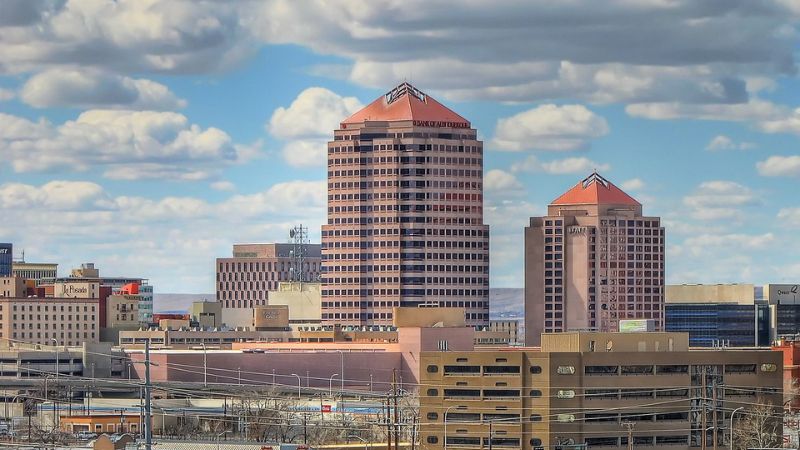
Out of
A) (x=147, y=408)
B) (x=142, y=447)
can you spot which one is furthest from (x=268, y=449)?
(x=147, y=408)

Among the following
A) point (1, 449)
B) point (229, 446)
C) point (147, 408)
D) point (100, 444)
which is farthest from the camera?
point (229, 446)

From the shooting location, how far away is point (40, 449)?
134125 mm

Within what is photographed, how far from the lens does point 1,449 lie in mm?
137000

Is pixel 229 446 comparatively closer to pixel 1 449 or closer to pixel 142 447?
pixel 142 447

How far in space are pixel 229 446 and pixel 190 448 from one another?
3030 millimetres

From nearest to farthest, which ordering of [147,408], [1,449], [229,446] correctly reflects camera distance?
[147,408]
[1,449]
[229,446]

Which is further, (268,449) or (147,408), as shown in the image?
(268,449)

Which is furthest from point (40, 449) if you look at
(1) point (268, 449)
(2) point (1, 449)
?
(1) point (268, 449)

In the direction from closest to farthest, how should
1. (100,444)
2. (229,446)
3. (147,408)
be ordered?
(147,408) → (100,444) → (229,446)

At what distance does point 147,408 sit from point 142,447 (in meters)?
30.7

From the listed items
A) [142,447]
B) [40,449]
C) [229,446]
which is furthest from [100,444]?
[229,446]

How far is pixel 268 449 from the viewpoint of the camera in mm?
144000

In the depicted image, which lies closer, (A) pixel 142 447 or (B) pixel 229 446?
(A) pixel 142 447

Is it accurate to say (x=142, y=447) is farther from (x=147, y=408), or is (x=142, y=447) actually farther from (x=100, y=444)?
(x=147, y=408)
